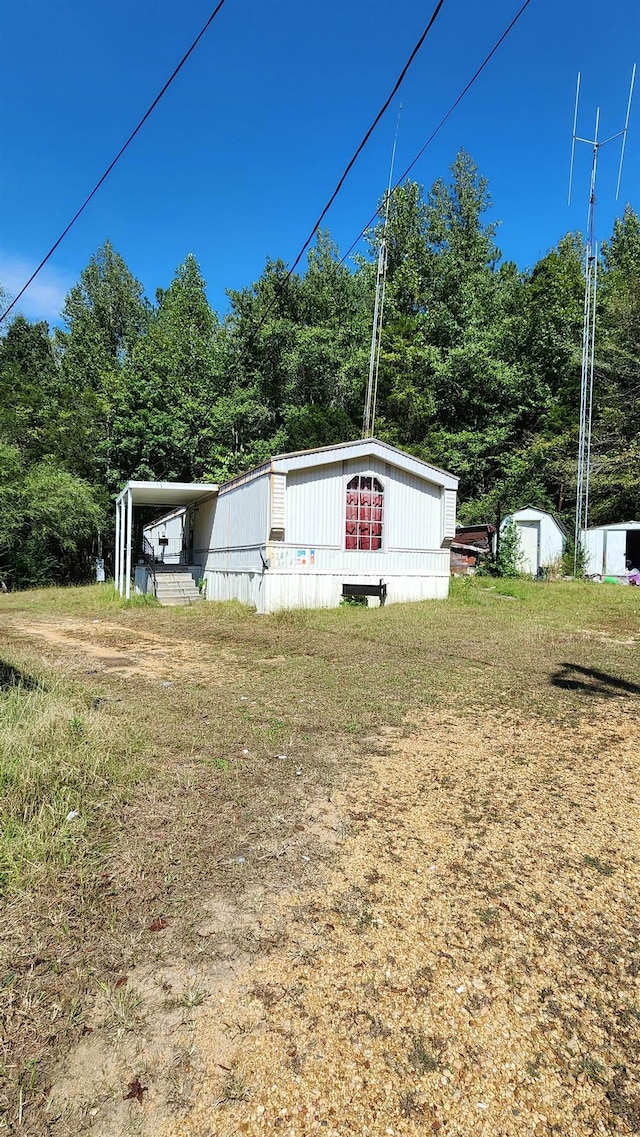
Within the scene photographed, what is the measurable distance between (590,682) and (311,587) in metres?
7.30

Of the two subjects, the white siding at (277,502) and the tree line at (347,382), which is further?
the tree line at (347,382)

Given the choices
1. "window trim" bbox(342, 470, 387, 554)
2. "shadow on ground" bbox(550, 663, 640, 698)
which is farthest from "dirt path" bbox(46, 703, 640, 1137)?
"window trim" bbox(342, 470, 387, 554)

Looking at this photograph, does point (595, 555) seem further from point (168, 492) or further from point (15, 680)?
point (15, 680)

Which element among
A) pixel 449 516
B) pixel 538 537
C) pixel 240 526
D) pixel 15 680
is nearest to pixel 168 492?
pixel 240 526

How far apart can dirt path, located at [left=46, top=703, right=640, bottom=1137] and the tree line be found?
2055 cm

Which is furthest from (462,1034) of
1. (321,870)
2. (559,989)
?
(321,870)

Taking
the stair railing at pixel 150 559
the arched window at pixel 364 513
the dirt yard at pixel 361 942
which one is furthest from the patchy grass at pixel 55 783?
the stair railing at pixel 150 559

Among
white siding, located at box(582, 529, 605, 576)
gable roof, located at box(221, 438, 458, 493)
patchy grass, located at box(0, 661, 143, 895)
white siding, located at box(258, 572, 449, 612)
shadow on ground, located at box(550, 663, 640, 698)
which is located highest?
gable roof, located at box(221, 438, 458, 493)

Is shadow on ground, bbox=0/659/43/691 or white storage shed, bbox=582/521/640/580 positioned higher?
white storage shed, bbox=582/521/640/580

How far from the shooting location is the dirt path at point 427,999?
1459 millimetres

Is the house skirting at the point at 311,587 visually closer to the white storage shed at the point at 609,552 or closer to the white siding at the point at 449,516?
the white siding at the point at 449,516

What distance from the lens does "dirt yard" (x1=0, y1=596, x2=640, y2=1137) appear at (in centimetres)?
149

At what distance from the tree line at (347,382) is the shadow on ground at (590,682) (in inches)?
638

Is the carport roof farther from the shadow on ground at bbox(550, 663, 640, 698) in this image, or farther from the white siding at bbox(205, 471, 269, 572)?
the shadow on ground at bbox(550, 663, 640, 698)
